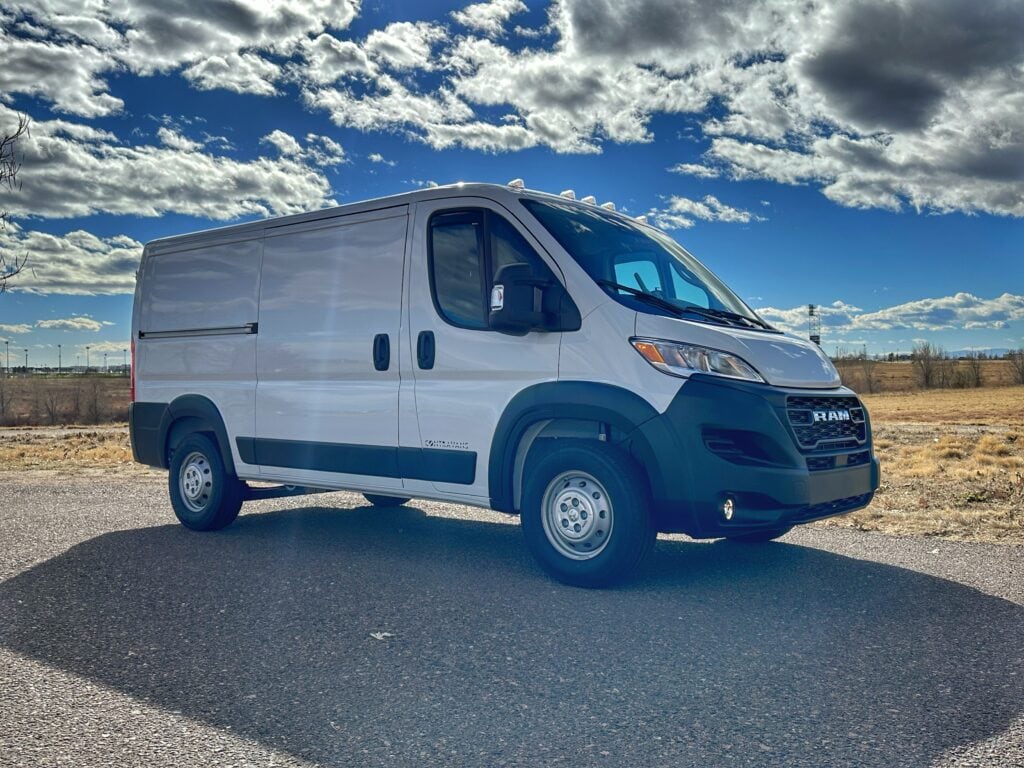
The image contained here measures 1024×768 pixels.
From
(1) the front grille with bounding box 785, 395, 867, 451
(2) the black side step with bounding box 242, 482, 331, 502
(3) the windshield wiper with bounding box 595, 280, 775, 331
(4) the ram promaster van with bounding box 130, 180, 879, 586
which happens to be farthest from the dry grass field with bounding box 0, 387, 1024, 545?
(2) the black side step with bounding box 242, 482, 331, 502

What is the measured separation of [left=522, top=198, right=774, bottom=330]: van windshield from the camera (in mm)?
5523

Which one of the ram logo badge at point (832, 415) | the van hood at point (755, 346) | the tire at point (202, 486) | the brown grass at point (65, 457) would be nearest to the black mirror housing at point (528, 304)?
the van hood at point (755, 346)

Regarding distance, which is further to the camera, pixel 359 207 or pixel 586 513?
pixel 359 207

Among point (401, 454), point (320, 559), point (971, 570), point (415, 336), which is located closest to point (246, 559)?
point (320, 559)

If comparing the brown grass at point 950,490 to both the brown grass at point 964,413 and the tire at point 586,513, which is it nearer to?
the tire at point 586,513

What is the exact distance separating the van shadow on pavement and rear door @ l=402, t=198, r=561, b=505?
775mm

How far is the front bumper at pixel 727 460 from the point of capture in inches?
195

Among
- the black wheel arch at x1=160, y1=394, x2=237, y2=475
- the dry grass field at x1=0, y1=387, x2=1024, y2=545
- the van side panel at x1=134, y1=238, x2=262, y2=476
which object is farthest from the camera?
the dry grass field at x1=0, y1=387, x2=1024, y2=545

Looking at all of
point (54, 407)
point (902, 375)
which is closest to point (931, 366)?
point (902, 375)

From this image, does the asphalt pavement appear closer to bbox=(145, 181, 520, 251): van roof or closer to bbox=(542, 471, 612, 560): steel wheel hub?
bbox=(542, 471, 612, 560): steel wheel hub

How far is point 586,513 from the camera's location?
5.33 metres

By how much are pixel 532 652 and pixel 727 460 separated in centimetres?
158

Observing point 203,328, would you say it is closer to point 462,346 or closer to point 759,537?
point 462,346

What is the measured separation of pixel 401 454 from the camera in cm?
621
